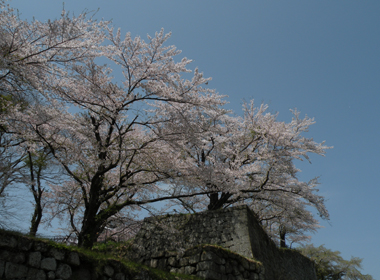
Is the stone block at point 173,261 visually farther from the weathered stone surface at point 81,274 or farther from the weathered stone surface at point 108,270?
the weathered stone surface at point 81,274

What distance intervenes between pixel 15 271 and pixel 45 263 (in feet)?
1.27

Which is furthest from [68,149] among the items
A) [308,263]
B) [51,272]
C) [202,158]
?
[308,263]

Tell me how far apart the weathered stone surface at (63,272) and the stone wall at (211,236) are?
3.96 meters

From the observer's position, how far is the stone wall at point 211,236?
27.7 ft

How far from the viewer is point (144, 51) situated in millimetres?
6785

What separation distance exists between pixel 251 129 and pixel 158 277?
7856 millimetres

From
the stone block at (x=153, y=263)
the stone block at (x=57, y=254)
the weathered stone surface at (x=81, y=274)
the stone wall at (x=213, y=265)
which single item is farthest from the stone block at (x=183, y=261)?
the stone block at (x=57, y=254)

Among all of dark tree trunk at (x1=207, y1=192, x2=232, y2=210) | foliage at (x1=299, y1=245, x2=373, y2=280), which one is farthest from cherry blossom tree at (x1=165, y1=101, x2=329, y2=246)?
foliage at (x1=299, y1=245, x2=373, y2=280)

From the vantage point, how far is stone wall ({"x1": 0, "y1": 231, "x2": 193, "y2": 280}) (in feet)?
12.6

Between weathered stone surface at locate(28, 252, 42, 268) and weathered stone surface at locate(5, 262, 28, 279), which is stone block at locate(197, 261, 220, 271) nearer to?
weathered stone surface at locate(28, 252, 42, 268)

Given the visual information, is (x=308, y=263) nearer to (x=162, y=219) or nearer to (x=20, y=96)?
(x=162, y=219)

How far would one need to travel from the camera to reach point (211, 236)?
891 centimetres

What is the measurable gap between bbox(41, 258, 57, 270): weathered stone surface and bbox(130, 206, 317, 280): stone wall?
4117 mm

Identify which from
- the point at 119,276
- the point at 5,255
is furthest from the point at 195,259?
the point at 5,255
